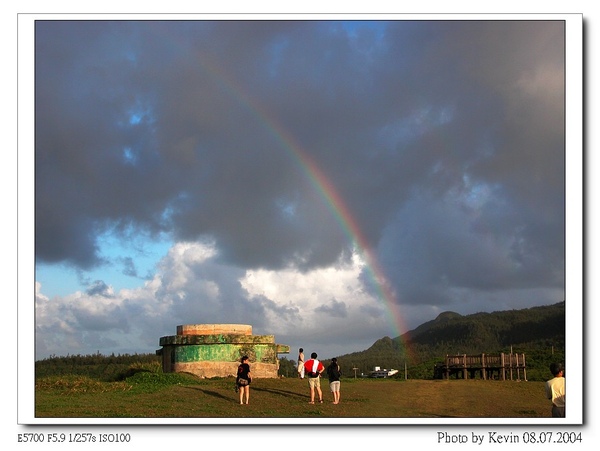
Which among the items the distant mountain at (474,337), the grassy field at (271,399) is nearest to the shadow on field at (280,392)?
the grassy field at (271,399)

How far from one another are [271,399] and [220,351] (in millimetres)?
7941

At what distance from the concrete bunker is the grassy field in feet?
4.17

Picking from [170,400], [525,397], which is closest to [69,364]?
[170,400]

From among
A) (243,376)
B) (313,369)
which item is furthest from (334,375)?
(243,376)

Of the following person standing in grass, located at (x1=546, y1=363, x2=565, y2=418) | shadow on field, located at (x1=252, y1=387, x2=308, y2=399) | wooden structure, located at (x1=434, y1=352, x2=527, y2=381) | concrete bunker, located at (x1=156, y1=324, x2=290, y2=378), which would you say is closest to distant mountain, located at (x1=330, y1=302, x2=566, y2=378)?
wooden structure, located at (x1=434, y1=352, x2=527, y2=381)

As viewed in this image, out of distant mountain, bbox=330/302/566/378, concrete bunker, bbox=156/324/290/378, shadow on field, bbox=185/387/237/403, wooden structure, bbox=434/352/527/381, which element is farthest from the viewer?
distant mountain, bbox=330/302/566/378

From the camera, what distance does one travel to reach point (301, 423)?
18859mm

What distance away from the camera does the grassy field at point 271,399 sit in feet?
69.8

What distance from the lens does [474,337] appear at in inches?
3140

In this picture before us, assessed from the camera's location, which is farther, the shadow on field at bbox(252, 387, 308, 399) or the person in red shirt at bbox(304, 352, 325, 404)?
the shadow on field at bbox(252, 387, 308, 399)

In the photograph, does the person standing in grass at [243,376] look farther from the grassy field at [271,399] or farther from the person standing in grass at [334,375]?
the person standing in grass at [334,375]

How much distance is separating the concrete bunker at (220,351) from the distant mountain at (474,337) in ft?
104

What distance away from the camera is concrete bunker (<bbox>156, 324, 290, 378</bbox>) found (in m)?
31.8

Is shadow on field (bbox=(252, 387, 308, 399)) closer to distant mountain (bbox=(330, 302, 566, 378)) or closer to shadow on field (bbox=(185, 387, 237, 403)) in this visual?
shadow on field (bbox=(185, 387, 237, 403))
